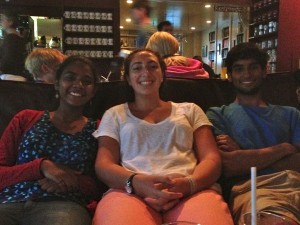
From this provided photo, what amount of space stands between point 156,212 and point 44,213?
40 cm

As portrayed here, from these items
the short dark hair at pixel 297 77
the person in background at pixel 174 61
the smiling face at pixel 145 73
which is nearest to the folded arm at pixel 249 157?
the smiling face at pixel 145 73

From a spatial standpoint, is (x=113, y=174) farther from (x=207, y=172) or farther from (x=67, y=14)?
(x=67, y=14)

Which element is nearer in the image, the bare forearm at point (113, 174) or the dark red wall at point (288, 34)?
the bare forearm at point (113, 174)

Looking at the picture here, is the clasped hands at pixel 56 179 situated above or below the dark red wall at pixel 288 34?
below

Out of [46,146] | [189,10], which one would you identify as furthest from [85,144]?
[189,10]

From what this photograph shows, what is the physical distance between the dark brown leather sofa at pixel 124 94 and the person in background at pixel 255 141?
20 cm

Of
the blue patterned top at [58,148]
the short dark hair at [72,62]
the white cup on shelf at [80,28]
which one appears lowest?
the blue patterned top at [58,148]

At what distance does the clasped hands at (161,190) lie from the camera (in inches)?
53.4

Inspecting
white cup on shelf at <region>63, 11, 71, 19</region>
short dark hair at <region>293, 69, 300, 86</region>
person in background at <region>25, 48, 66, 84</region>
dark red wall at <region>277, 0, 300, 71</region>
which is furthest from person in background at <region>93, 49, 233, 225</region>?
dark red wall at <region>277, 0, 300, 71</region>

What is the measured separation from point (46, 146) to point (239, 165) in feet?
2.67

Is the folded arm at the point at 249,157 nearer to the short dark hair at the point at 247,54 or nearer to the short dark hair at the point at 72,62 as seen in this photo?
the short dark hair at the point at 247,54

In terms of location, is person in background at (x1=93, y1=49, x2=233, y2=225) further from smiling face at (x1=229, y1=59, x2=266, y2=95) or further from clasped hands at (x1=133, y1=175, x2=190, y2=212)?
smiling face at (x1=229, y1=59, x2=266, y2=95)

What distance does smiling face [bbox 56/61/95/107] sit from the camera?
171 cm

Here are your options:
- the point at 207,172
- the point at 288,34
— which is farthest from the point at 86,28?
the point at 207,172
